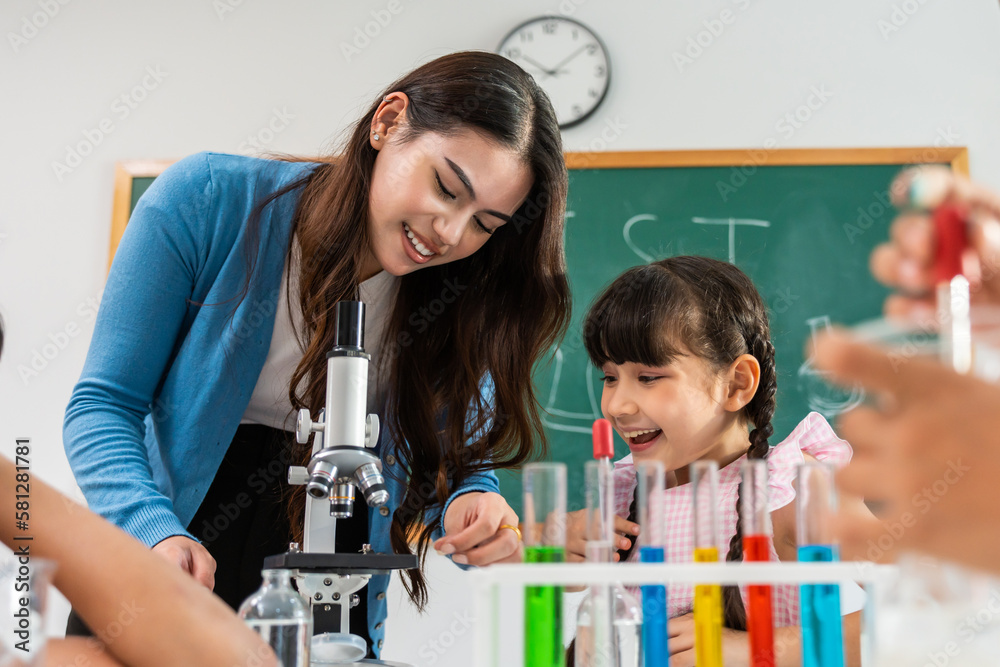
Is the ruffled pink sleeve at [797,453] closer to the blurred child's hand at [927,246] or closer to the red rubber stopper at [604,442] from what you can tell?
the red rubber stopper at [604,442]

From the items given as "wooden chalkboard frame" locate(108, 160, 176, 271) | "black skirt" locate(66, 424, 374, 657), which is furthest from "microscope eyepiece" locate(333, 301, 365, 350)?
"wooden chalkboard frame" locate(108, 160, 176, 271)

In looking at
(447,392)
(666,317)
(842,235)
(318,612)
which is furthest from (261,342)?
(842,235)

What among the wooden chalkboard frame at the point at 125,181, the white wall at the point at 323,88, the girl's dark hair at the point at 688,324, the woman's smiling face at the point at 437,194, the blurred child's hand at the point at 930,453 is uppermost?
the white wall at the point at 323,88

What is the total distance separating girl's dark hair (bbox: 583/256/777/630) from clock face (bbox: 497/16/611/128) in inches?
33.2

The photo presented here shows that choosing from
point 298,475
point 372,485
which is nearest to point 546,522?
point 372,485

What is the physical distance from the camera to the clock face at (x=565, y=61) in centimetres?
234

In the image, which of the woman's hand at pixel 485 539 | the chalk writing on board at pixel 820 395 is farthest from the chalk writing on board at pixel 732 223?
the woman's hand at pixel 485 539

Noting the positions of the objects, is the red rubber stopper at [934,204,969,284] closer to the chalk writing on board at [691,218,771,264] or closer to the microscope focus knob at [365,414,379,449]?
the microscope focus knob at [365,414,379,449]

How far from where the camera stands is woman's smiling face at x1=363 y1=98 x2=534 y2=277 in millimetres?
1217

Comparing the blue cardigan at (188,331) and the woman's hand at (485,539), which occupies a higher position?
the blue cardigan at (188,331)

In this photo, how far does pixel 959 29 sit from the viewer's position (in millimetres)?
2307

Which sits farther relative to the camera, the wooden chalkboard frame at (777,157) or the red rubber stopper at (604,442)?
the wooden chalkboard frame at (777,157)

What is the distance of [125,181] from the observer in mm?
2420

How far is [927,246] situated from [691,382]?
120 centimetres
